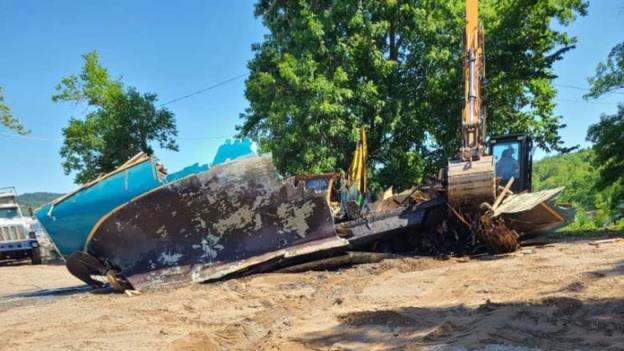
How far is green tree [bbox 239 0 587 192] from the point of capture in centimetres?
1638

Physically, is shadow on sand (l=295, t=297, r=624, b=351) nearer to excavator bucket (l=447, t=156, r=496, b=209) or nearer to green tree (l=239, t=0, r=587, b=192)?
excavator bucket (l=447, t=156, r=496, b=209)

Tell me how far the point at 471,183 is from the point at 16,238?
17.4 metres

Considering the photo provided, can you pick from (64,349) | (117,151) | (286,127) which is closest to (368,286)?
(64,349)

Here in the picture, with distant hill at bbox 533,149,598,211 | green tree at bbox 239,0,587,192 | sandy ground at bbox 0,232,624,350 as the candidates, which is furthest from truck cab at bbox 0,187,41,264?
distant hill at bbox 533,149,598,211

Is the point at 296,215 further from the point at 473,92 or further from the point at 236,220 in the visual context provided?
the point at 473,92

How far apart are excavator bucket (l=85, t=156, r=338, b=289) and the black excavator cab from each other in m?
5.22

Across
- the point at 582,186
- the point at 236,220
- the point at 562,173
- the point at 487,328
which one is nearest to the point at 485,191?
the point at 236,220

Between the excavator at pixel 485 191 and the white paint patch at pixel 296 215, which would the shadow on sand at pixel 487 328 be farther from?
the excavator at pixel 485 191

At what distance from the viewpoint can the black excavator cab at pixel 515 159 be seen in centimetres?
1117

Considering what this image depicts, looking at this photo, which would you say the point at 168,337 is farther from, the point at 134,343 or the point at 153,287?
the point at 153,287

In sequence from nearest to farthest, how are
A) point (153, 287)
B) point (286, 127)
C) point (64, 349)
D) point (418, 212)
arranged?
point (64, 349) → point (153, 287) → point (418, 212) → point (286, 127)

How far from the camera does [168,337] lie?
5.12 metres

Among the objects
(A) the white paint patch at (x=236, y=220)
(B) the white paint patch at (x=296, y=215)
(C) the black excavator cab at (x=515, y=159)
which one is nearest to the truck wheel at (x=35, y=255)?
(A) the white paint patch at (x=236, y=220)

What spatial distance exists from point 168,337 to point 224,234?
3.14m
